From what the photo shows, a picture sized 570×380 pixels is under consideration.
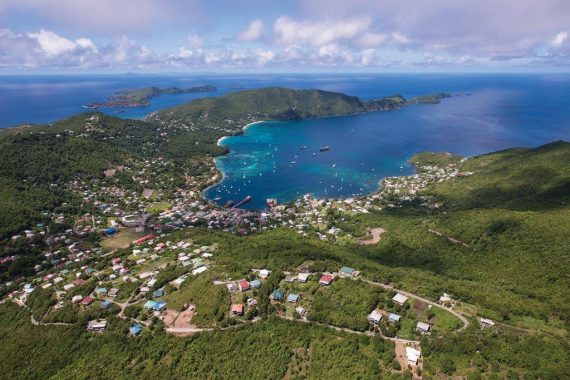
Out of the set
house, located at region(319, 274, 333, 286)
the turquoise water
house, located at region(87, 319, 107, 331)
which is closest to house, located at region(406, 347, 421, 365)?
house, located at region(319, 274, 333, 286)

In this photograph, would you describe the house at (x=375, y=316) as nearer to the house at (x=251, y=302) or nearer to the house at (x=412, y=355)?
the house at (x=412, y=355)

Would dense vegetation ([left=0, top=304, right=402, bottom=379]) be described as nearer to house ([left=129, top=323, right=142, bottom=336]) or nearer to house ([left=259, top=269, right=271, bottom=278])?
house ([left=129, top=323, right=142, bottom=336])

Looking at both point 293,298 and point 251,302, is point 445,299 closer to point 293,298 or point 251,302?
point 293,298

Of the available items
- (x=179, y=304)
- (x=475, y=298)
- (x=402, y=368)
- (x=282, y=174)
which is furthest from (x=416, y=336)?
(x=282, y=174)

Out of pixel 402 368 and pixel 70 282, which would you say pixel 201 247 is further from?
pixel 402 368

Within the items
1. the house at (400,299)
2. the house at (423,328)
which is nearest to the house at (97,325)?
the house at (400,299)

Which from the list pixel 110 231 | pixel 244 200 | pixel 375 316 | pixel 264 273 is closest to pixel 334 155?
pixel 244 200
